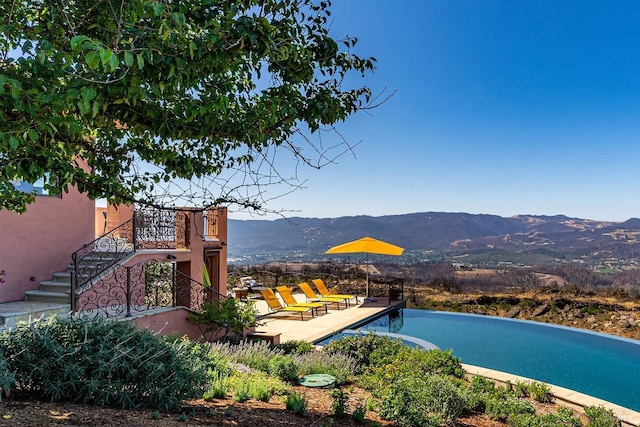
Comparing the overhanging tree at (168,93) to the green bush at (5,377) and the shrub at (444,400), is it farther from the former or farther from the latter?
the shrub at (444,400)

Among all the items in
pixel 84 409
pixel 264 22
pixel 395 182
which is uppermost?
pixel 395 182

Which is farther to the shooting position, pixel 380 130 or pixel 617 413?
pixel 380 130

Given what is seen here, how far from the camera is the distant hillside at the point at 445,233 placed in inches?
1720

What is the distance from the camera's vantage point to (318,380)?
6.48 m

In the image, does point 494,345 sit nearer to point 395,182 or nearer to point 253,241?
point 395,182

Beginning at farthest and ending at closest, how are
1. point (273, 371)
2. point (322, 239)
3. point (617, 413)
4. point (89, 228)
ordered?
point (322, 239) → point (89, 228) → point (273, 371) → point (617, 413)

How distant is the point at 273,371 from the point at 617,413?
4896mm

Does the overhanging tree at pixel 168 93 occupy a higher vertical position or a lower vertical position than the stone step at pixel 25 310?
higher

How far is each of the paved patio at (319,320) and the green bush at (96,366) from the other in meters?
5.23

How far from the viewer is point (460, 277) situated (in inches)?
874

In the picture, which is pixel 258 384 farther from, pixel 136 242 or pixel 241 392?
pixel 136 242

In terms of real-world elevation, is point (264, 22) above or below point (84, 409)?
above

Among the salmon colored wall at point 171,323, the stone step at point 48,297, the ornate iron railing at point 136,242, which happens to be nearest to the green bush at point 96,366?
the salmon colored wall at point 171,323

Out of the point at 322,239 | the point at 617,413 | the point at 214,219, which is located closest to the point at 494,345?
the point at 617,413
